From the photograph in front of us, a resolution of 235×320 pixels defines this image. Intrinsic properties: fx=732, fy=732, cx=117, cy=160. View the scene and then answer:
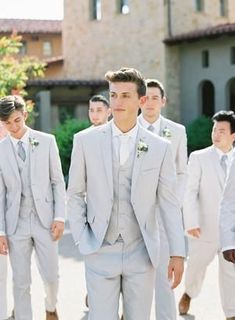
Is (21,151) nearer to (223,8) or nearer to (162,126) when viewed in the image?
(162,126)

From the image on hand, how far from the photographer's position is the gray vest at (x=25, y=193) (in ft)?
19.9

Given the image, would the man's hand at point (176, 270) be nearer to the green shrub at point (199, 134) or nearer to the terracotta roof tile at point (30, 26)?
the green shrub at point (199, 134)

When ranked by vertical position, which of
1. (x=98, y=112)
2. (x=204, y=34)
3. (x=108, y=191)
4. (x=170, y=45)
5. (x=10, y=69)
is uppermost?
(x=204, y=34)

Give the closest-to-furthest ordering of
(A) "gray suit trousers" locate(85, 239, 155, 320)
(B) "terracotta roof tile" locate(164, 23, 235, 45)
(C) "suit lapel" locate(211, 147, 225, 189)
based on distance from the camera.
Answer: (A) "gray suit trousers" locate(85, 239, 155, 320)
(C) "suit lapel" locate(211, 147, 225, 189)
(B) "terracotta roof tile" locate(164, 23, 235, 45)

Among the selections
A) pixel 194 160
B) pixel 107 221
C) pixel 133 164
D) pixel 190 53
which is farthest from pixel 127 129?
pixel 190 53

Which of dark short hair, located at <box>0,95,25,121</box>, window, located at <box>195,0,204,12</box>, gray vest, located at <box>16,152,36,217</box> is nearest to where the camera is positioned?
dark short hair, located at <box>0,95,25,121</box>

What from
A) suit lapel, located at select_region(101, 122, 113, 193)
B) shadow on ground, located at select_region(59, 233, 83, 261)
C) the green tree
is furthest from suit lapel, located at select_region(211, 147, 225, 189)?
the green tree

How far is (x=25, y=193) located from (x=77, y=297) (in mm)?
2212

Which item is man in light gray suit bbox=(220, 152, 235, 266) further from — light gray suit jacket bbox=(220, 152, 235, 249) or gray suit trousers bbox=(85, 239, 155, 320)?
gray suit trousers bbox=(85, 239, 155, 320)

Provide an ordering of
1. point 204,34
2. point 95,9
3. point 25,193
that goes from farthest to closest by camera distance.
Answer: point 95,9 → point 204,34 → point 25,193

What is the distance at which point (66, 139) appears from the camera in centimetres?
2442

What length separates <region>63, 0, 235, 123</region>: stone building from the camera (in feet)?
88.0

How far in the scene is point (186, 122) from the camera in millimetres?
28594

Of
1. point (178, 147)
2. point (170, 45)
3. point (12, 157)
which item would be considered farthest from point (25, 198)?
point (170, 45)
